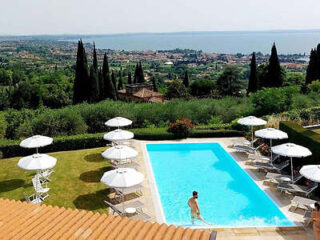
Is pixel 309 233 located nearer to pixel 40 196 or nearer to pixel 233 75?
pixel 40 196

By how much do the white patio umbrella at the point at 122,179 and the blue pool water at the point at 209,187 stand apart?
1737 millimetres

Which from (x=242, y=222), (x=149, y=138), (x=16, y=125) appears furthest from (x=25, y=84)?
(x=242, y=222)

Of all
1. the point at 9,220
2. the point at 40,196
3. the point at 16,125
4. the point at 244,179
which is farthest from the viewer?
the point at 16,125

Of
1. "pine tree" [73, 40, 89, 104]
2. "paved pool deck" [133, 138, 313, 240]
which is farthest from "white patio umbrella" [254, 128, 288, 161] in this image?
"pine tree" [73, 40, 89, 104]

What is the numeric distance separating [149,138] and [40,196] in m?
8.97

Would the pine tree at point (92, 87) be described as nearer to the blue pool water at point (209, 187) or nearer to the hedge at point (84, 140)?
the hedge at point (84, 140)

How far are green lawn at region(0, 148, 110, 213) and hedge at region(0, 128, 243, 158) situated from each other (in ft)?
2.25

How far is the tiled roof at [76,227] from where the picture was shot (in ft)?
18.8

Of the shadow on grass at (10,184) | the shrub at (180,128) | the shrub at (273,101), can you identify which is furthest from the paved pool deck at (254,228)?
the shrub at (273,101)

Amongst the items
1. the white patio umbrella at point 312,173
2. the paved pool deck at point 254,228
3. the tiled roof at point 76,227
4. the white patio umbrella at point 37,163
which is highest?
the tiled roof at point 76,227

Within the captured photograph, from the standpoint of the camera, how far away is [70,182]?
44.4 feet

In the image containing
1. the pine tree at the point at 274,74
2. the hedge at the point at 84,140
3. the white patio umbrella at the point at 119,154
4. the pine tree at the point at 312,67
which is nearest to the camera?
the white patio umbrella at the point at 119,154

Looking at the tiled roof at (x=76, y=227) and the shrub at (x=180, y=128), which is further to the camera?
the shrub at (x=180, y=128)

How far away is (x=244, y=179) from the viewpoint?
45.7 ft
